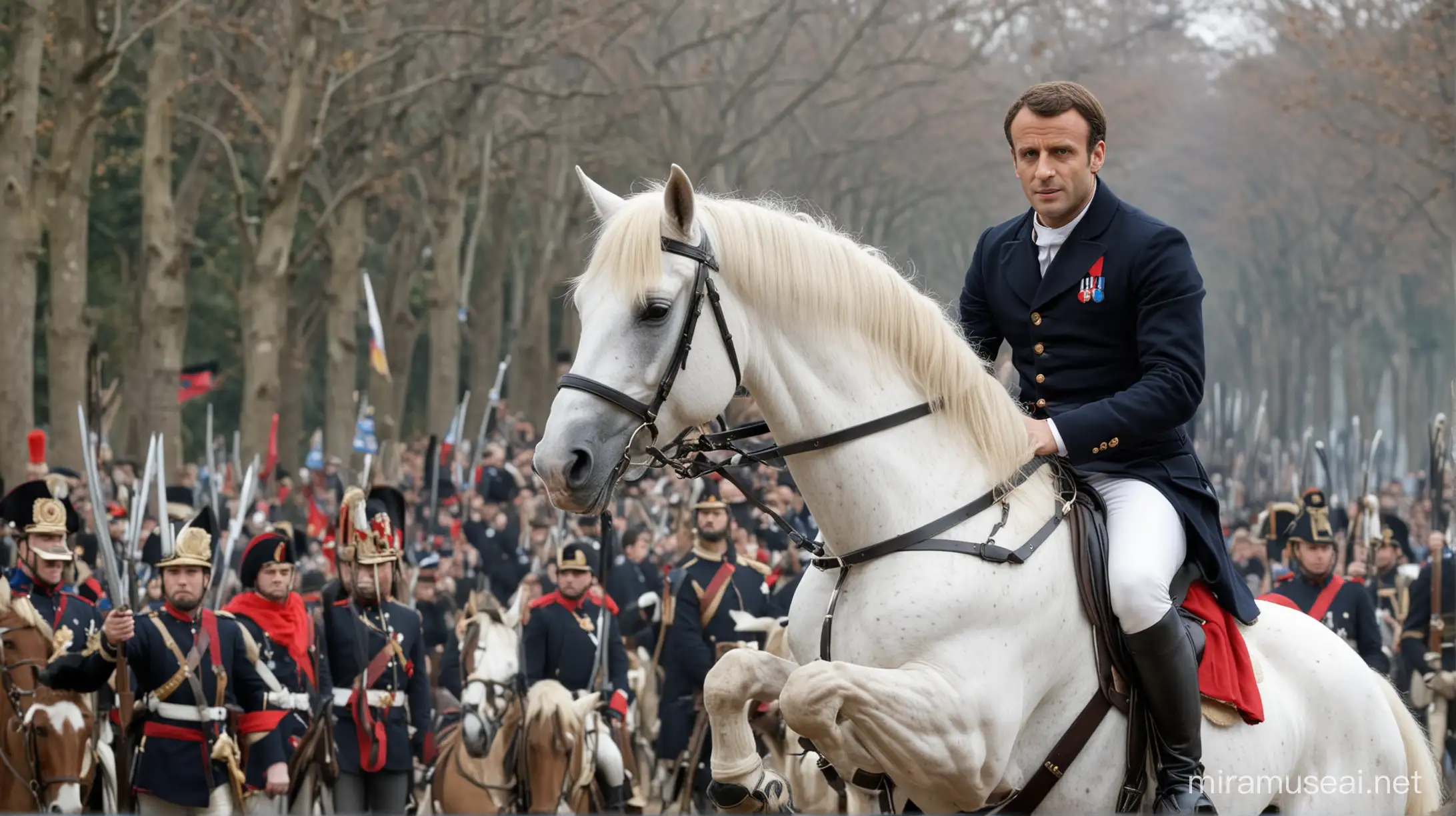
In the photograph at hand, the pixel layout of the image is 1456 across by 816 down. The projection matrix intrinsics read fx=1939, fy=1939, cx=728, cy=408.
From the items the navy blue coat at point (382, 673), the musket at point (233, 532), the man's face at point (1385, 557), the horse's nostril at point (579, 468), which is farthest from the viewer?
the man's face at point (1385, 557)

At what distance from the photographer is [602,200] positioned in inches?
224

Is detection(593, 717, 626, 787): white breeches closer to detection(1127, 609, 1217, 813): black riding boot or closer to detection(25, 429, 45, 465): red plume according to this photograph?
detection(25, 429, 45, 465): red plume

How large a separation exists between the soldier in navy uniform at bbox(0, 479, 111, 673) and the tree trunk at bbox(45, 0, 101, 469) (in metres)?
8.32

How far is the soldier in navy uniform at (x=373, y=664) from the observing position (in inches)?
473

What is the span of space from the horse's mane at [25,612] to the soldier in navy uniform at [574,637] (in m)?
3.36

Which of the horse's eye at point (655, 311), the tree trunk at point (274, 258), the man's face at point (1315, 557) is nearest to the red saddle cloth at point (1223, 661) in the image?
the horse's eye at point (655, 311)

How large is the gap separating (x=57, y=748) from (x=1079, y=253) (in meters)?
7.75

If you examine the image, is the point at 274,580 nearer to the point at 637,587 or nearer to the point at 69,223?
the point at 637,587

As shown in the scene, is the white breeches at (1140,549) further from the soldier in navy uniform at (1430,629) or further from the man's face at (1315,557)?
the soldier in navy uniform at (1430,629)

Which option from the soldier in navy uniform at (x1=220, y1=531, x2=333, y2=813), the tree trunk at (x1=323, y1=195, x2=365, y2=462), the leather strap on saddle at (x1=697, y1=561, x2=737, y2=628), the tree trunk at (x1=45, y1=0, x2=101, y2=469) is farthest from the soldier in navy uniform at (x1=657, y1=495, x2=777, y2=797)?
the tree trunk at (x1=323, y1=195, x2=365, y2=462)

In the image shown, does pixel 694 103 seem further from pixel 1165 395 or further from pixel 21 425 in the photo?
pixel 1165 395

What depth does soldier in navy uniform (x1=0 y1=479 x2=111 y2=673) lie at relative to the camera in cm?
1194

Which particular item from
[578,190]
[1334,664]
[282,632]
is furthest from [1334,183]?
[1334,664]

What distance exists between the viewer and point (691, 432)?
548cm
